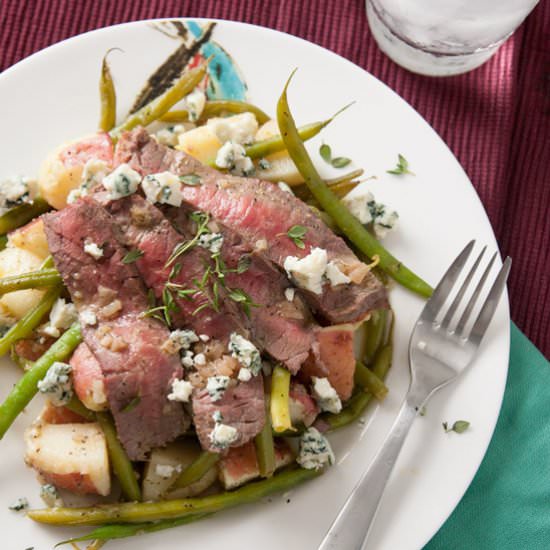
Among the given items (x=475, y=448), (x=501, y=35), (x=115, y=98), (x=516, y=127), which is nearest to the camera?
(x=475, y=448)

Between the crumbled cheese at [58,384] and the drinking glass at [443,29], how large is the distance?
2812 mm

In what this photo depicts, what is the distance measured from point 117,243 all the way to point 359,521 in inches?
67.4

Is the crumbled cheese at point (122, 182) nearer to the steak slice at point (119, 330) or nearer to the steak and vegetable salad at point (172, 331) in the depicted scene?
the steak and vegetable salad at point (172, 331)

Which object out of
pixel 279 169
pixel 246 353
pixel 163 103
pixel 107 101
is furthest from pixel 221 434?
pixel 107 101

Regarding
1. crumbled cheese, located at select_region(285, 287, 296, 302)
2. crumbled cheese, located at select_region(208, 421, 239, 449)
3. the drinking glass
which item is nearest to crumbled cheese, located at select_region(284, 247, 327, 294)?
crumbled cheese, located at select_region(285, 287, 296, 302)

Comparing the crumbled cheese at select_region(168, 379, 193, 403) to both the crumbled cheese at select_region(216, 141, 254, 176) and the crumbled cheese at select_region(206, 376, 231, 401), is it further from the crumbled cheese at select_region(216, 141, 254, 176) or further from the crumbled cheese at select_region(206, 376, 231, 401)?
the crumbled cheese at select_region(216, 141, 254, 176)

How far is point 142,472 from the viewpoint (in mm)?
3910

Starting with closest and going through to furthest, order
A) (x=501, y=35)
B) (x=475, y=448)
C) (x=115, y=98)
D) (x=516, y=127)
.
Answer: (x=475, y=448)
(x=115, y=98)
(x=501, y=35)
(x=516, y=127)

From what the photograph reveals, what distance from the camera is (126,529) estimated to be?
375cm

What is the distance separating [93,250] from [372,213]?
1500 mm

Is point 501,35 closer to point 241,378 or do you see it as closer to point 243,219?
point 243,219

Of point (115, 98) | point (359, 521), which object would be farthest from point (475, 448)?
point (115, 98)

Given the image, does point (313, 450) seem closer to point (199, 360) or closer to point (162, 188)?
point (199, 360)

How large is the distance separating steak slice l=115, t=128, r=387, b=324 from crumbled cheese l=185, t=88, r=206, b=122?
1.60ft
